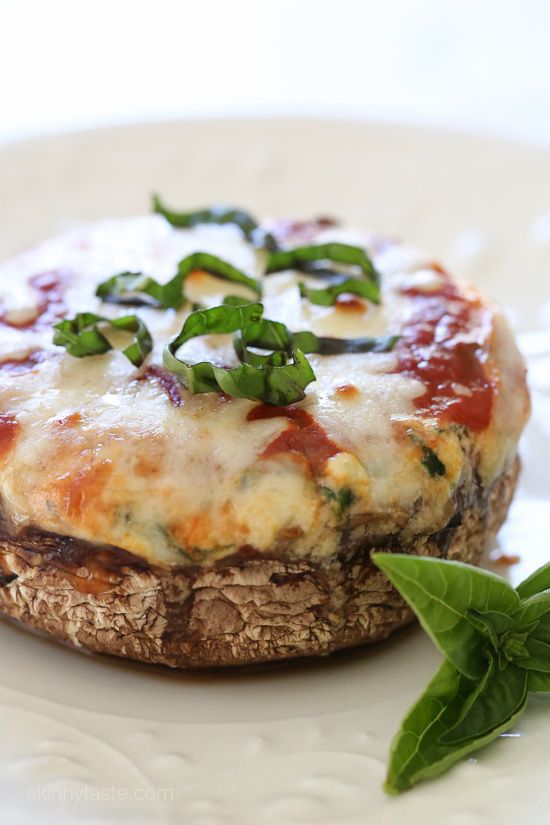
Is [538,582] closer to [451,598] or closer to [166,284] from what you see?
[451,598]

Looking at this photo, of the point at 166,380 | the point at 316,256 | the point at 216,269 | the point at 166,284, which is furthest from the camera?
the point at 316,256

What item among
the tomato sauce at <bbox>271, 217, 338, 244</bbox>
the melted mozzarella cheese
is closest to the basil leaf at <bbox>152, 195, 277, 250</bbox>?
the tomato sauce at <bbox>271, 217, 338, 244</bbox>

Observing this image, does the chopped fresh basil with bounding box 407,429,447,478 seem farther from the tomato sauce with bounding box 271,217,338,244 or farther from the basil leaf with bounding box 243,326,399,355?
the tomato sauce with bounding box 271,217,338,244

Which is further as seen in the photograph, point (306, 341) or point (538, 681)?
point (306, 341)

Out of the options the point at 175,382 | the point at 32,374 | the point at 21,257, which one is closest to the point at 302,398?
the point at 175,382

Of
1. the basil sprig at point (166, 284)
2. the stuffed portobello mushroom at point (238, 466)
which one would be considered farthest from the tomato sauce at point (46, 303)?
the basil sprig at point (166, 284)

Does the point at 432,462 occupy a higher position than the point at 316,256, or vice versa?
the point at 316,256

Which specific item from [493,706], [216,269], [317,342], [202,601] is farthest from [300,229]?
[493,706]

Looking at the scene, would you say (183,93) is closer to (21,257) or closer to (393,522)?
(21,257)
